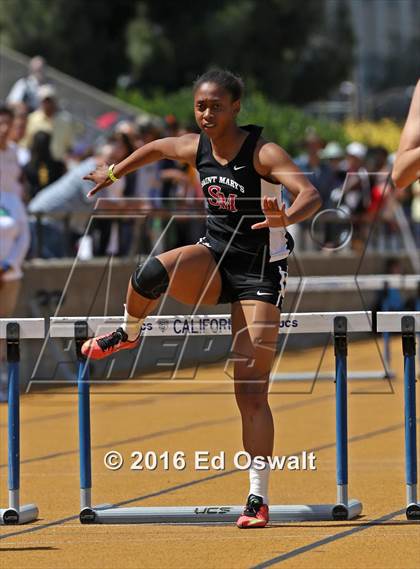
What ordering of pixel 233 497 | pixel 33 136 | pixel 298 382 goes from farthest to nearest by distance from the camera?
pixel 33 136 < pixel 298 382 < pixel 233 497

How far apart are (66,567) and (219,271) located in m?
1.74

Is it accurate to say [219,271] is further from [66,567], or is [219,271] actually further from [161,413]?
[161,413]

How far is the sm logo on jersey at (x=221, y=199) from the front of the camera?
752 cm

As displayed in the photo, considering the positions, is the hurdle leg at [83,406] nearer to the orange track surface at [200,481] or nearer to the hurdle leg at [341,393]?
the orange track surface at [200,481]

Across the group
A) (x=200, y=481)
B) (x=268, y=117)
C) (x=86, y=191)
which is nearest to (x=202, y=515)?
(x=200, y=481)

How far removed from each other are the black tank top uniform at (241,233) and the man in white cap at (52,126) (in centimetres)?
996

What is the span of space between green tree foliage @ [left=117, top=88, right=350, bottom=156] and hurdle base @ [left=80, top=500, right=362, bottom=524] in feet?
86.4

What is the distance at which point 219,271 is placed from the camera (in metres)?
7.71

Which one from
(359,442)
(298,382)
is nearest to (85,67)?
(298,382)

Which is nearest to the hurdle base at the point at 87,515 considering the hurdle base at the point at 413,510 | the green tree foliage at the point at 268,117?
the hurdle base at the point at 413,510

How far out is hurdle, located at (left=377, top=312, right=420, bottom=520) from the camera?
766 centimetres

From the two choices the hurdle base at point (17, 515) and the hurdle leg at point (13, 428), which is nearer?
the hurdle leg at point (13, 428)

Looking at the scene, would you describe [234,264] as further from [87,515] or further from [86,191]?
[86,191]

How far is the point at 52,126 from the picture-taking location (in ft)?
59.5
